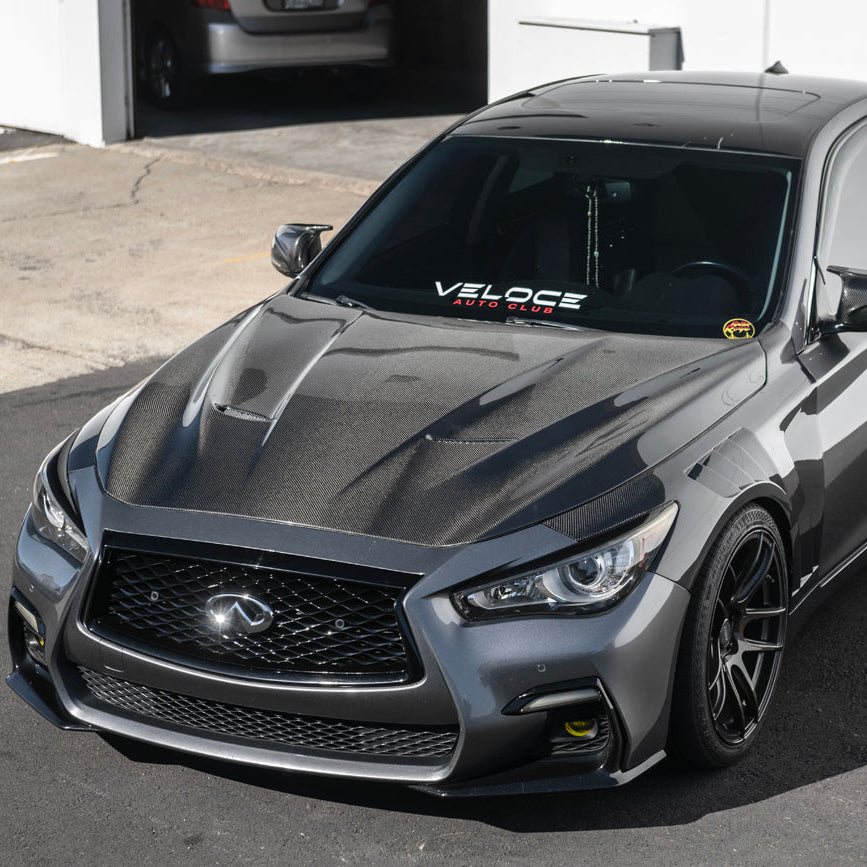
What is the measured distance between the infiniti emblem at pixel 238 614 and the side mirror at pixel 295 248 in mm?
2034

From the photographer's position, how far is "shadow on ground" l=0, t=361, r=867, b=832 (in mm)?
3961

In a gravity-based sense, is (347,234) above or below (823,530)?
above

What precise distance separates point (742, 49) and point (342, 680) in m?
8.34

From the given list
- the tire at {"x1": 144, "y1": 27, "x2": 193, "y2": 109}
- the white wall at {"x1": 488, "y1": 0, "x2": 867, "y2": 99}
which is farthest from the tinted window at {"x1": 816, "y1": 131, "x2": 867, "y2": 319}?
the tire at {"x1": 144, "y1": 27, "x2": 193, "y2": 109}

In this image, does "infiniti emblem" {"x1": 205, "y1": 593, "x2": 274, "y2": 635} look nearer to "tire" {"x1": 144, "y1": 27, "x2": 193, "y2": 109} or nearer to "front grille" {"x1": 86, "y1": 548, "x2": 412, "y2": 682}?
"front grille" {"x1": 86, "y1": 548, "x2": 412, "y2": 682}

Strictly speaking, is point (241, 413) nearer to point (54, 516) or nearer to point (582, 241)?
point (54, 516)

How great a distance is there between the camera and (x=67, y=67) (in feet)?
45.8

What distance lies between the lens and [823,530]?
448 cm

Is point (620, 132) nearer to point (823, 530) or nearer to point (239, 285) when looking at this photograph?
point (823, 530)

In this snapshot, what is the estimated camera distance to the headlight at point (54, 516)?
3.92 meters

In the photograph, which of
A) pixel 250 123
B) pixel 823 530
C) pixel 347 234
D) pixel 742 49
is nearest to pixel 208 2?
pixel 250 123

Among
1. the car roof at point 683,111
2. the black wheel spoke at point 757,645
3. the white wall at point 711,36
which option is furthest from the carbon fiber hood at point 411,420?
the white wall at point 711,36

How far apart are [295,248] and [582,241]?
1104 mm

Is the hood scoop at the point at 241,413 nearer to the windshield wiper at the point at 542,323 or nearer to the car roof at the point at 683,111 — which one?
the windshield wiper at the point at 542,323
